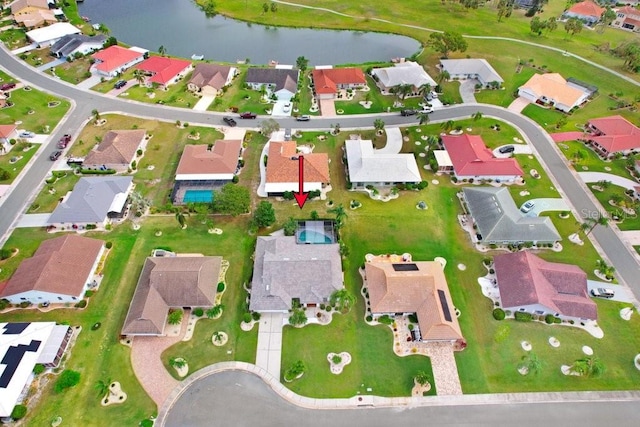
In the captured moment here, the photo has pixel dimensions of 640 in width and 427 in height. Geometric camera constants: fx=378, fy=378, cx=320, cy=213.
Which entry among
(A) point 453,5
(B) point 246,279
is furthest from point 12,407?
(A) point 453,5

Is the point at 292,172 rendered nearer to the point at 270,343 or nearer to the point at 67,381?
the point at 270,343

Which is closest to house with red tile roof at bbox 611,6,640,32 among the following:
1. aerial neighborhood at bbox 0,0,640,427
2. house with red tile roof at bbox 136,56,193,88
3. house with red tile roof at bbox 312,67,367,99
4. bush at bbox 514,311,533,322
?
aerial neighborhood at bbox 0,0,640,427

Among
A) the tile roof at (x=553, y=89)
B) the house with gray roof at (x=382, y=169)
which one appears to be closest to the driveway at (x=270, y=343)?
the house with gray roof at (x=382, y=169)

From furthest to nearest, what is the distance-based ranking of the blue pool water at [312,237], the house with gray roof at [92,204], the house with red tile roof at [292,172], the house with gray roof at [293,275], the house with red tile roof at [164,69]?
the house with red tile roof at [164,69] < the house with red tile roof at [292,172] < the house with gray roof at [92,204] < the blue pool water at [312,237] < the house with gray roof at [293,275]

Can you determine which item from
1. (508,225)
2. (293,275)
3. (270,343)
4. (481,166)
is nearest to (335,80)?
(481,166)

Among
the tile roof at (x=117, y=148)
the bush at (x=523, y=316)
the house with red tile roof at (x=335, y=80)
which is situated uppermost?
the house with red tile roof at (x=335, y=80)

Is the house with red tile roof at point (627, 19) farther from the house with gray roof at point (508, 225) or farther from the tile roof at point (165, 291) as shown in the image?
the tile roof at point (165, 291)
